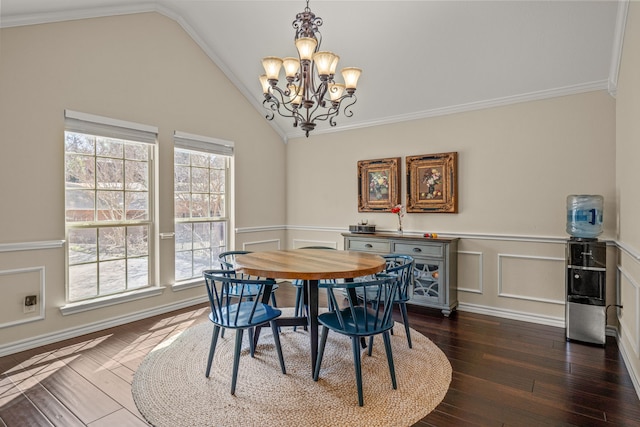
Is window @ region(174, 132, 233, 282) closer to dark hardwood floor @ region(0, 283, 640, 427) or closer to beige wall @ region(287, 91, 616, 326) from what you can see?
dark hardwood floor @ region(0, 283, 640, 427)

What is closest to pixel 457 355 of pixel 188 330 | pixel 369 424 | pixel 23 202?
pixel 369 424

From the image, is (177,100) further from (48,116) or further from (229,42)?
(48,116)

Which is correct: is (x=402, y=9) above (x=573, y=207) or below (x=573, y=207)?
above

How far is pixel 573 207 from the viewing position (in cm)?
321

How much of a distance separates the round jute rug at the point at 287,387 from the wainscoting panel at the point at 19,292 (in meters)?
1.14

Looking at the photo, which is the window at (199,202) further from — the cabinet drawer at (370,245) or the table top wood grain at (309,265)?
the cabinet drawer at (370,245)

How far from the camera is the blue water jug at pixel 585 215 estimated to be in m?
3.11

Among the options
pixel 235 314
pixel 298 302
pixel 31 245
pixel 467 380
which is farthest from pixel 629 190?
pixel 31 245

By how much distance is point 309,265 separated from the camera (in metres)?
2.58

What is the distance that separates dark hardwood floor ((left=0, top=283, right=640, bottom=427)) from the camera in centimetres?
204

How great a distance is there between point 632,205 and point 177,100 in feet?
14.5

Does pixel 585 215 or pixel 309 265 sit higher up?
pixel 585 215

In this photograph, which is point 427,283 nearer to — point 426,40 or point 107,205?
point 426,40

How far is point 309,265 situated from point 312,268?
122mm
